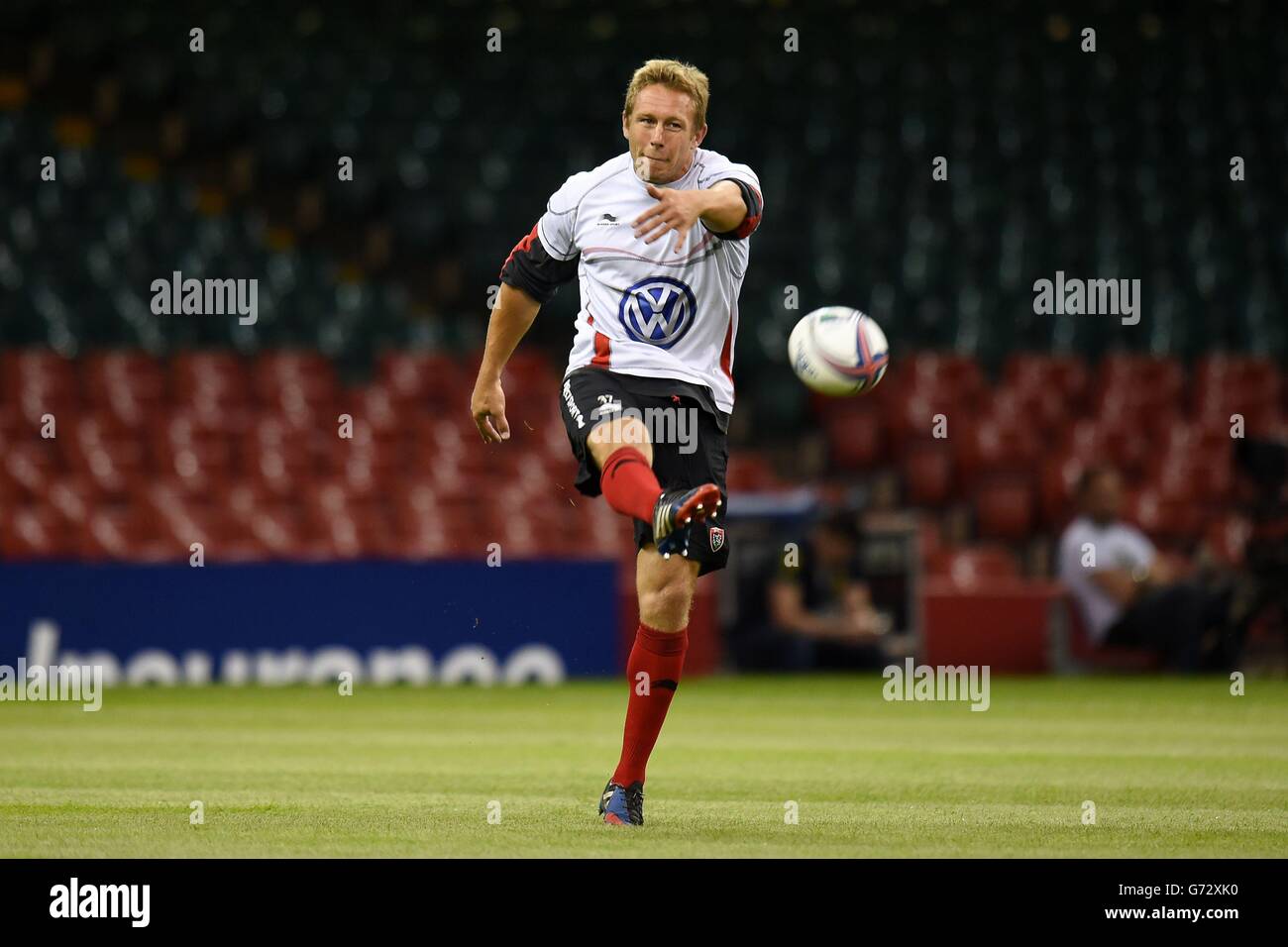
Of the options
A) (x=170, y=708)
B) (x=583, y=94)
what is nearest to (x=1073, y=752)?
(x=170, y=708)

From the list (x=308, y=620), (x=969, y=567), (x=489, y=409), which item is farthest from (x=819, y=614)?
(x=489, y=409)

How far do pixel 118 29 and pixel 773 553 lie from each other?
11.0 m

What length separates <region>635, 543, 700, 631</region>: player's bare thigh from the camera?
6273 mm

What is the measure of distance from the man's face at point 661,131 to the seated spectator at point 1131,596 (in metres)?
8.91

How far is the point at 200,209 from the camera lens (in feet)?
69.2

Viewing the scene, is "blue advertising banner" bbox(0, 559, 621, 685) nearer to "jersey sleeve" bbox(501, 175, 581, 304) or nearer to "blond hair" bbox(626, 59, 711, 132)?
"jersey sleeve" bbox(501, 175, 581, 304)

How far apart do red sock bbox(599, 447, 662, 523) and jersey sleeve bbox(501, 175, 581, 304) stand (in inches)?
33.4

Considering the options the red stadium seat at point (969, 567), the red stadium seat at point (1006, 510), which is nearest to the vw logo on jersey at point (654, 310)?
the red stadium seat at point (969, 567)

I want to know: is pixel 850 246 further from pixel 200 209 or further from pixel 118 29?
pixel 118 29

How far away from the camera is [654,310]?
257 inches

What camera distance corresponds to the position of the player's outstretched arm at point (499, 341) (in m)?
6.76

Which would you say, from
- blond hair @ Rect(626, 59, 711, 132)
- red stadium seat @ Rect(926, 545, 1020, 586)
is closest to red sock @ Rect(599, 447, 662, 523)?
blond hair @ Rect(626, 59, 711, 132)

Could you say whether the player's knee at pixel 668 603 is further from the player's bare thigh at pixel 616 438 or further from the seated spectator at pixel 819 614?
the seated spectator at pixel 819 614

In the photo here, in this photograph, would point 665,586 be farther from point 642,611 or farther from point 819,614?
point 819,614
